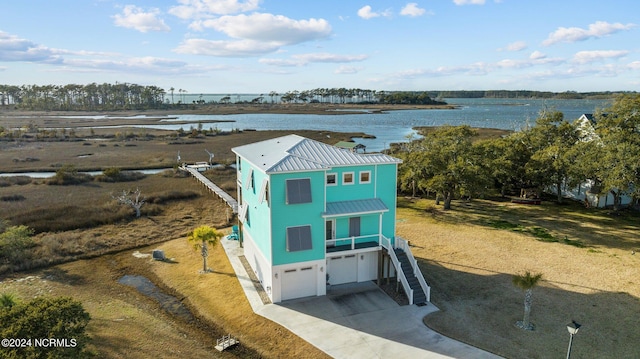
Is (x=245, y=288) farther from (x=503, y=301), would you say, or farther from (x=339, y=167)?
(x=503, y=301)

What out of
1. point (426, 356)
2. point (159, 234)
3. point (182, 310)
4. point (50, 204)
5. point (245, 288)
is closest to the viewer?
point (426, 356)

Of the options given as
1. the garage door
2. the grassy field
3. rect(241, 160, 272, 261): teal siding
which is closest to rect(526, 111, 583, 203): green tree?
the grassy field

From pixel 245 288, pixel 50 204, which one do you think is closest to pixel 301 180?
pixel 245 288

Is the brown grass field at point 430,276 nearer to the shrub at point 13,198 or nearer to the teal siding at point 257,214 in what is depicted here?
the shrub at point 13,198

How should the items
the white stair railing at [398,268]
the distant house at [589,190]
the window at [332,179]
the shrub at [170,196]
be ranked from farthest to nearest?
the shrub at [170,196] < the distant house at [589,190] < the window at [332,179] < the white stair railing at [398,268]

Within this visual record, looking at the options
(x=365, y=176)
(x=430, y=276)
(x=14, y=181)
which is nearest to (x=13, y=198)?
(x=14, y=181)

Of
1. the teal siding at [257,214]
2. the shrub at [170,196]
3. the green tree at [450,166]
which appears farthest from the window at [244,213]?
the green tree at [450,166]

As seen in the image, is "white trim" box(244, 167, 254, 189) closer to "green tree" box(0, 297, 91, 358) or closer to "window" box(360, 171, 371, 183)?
"window" box(360, 171, 371, 183)
